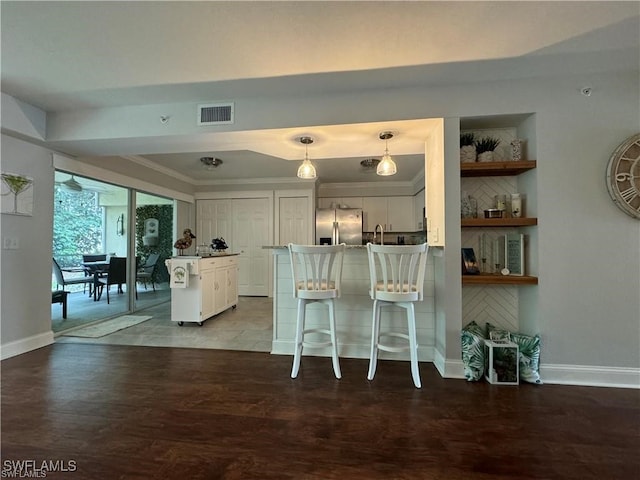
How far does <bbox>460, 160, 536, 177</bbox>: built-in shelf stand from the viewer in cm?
237

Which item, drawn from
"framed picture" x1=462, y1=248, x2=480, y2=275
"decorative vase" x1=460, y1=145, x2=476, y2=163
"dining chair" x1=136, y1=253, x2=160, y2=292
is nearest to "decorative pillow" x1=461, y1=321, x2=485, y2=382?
"framed picture" x1=462, y1=248, x2=480, y2=275

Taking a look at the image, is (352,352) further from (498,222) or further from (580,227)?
(580,227)

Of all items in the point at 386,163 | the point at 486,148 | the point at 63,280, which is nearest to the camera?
the point at 486,148

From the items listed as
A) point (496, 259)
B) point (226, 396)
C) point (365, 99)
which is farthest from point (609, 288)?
point (226, 396)

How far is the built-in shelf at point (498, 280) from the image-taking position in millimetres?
2338

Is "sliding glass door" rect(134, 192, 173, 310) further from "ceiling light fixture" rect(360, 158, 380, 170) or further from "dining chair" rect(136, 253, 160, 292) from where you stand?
"ceiling light fixture" rect(360, 158, 380, 170)

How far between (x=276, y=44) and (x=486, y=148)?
1.96 m

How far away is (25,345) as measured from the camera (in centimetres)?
295

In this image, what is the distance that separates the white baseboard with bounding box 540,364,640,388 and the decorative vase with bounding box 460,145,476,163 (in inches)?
70.1

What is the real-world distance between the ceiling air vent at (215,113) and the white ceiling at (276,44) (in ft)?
0.32

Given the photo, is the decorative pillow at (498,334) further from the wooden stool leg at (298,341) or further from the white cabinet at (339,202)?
the white cabinet at (339,202)

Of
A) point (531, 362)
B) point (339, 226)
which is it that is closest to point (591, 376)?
point (531, 362)

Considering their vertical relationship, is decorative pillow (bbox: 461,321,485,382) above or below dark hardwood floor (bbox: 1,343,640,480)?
above

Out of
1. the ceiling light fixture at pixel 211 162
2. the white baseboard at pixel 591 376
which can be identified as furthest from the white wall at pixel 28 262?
the white baseboard at pixel 591 376
